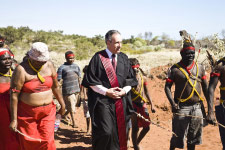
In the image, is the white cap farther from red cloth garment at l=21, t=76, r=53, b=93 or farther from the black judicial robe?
Result: the black judicial robe

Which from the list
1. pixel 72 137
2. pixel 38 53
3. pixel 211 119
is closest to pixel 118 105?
pixel 38 53

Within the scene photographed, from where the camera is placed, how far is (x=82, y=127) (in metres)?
8.84

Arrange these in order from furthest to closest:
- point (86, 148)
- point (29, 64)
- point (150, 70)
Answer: point (150, 70)
point (86, 148)
point (29, 64)

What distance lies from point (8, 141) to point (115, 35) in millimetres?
2434

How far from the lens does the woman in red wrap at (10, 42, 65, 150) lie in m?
3.99

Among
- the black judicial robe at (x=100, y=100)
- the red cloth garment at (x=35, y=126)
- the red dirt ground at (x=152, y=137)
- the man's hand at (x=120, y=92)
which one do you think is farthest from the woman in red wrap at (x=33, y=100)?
the red dirt ground at (x=152, y=137)

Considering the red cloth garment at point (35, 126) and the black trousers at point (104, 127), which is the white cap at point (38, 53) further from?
the black trousers at point (104, 127)

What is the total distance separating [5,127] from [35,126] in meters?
0.68

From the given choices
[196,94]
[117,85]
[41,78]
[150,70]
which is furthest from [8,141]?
[150,70]

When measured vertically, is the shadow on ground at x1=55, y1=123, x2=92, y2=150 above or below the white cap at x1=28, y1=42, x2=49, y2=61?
below

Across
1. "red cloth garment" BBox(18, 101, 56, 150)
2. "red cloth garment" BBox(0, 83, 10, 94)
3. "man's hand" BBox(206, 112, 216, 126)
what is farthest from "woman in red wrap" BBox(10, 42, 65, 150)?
"man's hand" BBox(206, 112, 216, 126)

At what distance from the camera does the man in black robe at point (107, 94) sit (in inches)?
166

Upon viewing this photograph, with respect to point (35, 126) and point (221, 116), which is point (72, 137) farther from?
point (221, 116)

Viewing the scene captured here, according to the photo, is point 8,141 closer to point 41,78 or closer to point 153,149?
point 41,78
